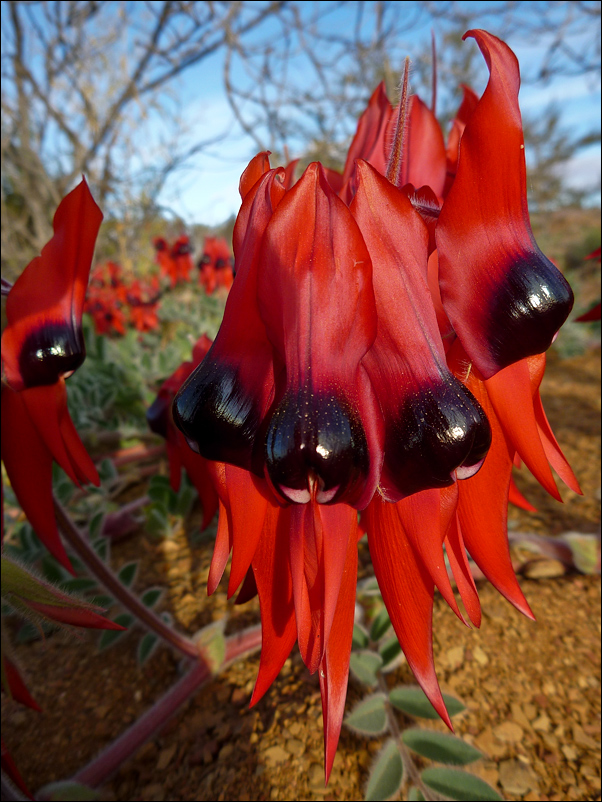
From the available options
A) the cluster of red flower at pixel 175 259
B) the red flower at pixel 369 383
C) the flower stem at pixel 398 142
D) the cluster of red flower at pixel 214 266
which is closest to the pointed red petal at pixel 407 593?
the red flower at pixel 369 383

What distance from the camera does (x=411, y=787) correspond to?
819 millimetres

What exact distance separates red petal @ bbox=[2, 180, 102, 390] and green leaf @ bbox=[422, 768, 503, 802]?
76 cm

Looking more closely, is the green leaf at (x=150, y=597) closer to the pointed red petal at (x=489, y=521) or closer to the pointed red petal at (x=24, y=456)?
the pointed red petal at (x=24, y=456)

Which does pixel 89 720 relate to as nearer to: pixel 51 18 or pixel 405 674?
pixel 405 674

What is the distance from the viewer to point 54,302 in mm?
640


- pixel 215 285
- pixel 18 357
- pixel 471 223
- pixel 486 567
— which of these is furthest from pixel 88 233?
pixel 215 285

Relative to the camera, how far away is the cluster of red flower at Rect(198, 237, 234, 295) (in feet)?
13.2

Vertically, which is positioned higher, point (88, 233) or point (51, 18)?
point (51, 18)

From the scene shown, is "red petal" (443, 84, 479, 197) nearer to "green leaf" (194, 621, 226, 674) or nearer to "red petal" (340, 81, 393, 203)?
"red petal" (340, 81, 393, 203)

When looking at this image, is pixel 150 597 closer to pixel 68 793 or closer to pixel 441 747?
pixel 68 793

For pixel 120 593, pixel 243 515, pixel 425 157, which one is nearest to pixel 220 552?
pixel 243 515

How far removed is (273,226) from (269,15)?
4.12 meters

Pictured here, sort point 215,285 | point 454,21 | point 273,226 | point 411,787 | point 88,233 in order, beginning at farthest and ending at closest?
point 215,285 < point 454,21 < point 411,787 < point 88,233 < point 273,226

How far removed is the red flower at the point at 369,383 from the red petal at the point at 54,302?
9.0 inches
